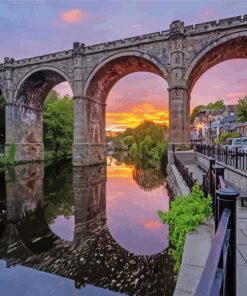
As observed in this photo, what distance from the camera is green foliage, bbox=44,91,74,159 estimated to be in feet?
128

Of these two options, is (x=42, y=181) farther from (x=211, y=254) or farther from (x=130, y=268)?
(x=211, y=254)

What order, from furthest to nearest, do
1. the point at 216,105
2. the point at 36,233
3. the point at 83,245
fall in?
1. the point at 216,105
2. the point at 36,233
3. the point at 83,245

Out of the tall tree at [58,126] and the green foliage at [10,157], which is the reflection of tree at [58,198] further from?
the tall tree at [58,126]

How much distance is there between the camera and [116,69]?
26000 millimetres

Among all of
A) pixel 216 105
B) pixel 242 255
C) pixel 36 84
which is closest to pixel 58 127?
pixel 36 84

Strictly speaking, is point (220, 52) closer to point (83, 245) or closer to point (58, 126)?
point (83, 245)

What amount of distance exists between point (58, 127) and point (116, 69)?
55.9 ft

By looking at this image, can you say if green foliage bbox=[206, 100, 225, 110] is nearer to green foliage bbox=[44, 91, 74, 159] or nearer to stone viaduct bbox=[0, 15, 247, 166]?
green foliage bbox=[44, 91, 74, 159]

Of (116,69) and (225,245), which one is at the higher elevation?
(116,69)

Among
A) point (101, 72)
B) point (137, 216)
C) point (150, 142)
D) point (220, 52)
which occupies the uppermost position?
point (220, 52)

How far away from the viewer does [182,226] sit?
4770 mm

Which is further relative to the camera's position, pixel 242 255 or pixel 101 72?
pixel 101 72

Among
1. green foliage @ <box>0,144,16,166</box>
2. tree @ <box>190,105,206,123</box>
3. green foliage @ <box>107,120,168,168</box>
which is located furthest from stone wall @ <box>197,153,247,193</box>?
tree @ <box>190,105,206,123</box>

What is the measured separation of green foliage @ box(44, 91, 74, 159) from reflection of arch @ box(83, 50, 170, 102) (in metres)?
12.8
